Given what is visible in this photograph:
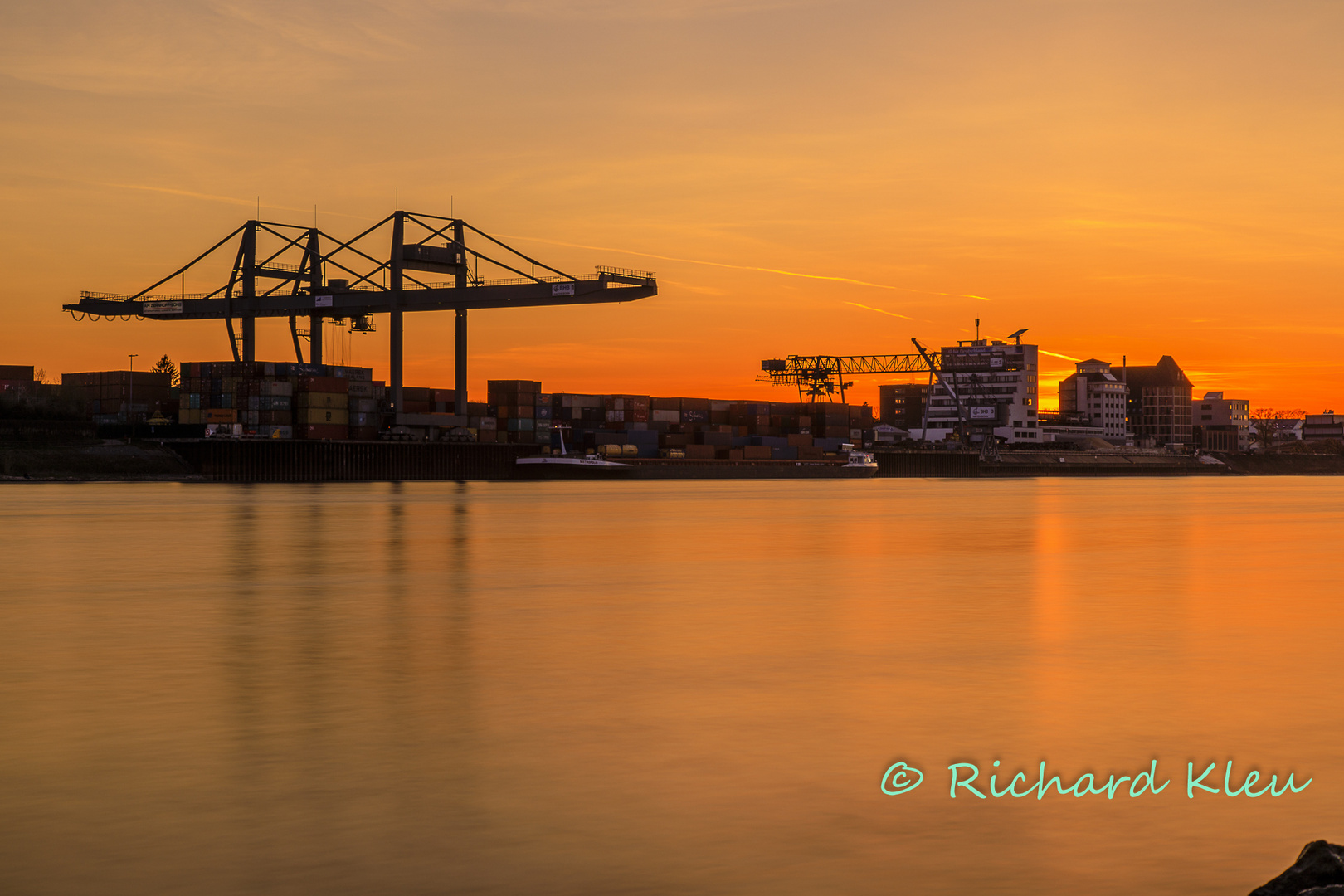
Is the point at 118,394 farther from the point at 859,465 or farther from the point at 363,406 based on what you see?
the point at 859,465

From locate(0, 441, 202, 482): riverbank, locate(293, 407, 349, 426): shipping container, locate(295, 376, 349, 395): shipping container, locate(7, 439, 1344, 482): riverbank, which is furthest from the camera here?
locate(295, 376, 349, 395): shipping container

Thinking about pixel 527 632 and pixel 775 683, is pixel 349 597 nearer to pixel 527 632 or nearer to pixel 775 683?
pixel 527 632

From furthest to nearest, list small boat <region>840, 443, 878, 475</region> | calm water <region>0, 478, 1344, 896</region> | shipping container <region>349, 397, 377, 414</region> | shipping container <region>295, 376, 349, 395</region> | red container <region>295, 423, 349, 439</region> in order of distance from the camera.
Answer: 1. small boat <region>840, 443, 878, 475</region>
2. shipping container <region>349, 397, 377, 414</region>
3. shipping container <region>295, 376, 349, 395</region>
4. red container <region>295, 423, 349, 439</region>
5. calm water <region>0, 478, 1344, 896</region>

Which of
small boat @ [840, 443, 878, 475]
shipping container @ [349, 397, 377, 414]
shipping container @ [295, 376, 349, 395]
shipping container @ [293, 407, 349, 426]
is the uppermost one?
shipping container @ [295, 376, 349, 395]

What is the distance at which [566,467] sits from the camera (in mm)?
105125

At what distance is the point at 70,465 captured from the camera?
86.7 meters

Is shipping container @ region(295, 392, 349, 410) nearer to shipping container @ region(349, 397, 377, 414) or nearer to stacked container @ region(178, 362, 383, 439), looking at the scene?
stacked container @ region(178, 362, 383, 439)

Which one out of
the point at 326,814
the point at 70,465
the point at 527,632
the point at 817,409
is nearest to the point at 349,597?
the point at 527,632

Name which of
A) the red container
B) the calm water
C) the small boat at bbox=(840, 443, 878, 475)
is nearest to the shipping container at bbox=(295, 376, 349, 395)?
the red container

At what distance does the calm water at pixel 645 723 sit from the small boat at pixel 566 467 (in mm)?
80140

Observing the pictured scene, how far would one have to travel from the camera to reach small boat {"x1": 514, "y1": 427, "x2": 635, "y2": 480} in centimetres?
10512

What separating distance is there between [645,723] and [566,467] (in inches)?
3782

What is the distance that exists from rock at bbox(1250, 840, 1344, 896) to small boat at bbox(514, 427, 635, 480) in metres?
100

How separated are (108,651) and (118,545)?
18.1 metres
